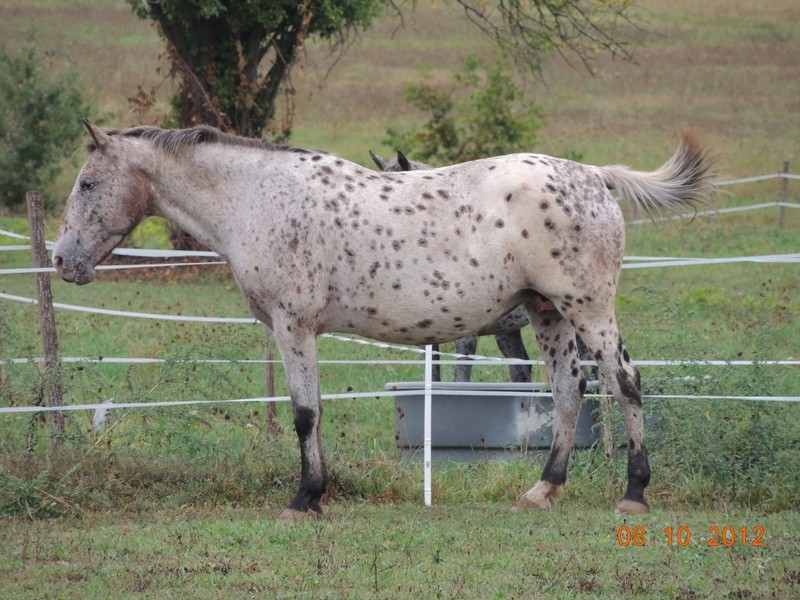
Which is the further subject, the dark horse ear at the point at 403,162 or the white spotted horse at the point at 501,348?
the white spotted horse at the point at 501,348

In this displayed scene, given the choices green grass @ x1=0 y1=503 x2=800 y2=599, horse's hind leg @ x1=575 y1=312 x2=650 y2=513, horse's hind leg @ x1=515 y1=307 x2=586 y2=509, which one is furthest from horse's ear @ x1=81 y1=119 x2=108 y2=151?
horse's hind leg @ x1=575 y1=312 x2=650 y2=513

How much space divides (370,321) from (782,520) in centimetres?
259

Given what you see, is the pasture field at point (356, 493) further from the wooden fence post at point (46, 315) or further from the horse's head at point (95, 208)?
the horse's head at point (95, 208)

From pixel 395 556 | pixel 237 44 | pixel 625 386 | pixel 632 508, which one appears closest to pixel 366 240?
pixel 625 386

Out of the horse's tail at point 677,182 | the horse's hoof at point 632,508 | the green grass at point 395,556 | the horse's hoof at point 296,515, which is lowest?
the horse's hoof at point 296,515

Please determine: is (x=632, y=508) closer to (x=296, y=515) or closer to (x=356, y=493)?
(x=356, y=493)

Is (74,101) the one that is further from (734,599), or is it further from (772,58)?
(772,58)

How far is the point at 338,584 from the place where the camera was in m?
5.29

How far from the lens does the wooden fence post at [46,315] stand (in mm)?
7375

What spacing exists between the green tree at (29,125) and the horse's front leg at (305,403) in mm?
15004

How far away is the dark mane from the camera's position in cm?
692

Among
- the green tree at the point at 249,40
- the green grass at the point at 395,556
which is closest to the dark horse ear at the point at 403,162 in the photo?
the green grass at the point at 395,556

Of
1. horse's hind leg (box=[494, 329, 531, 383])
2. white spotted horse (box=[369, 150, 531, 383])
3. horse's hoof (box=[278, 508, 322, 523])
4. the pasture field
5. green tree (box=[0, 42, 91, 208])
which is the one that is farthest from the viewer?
green tree (box=[0, 42, 91, 208])

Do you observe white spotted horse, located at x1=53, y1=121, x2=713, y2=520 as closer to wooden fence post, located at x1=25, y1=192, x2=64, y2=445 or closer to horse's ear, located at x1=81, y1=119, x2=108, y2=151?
horse's ear, located at x1=81, y1=119, x2=108, y2=151
